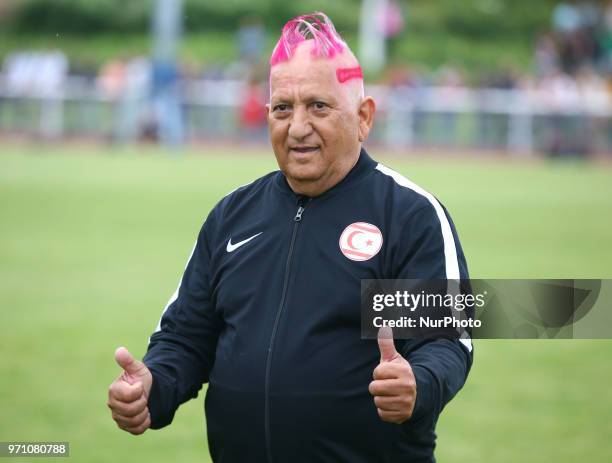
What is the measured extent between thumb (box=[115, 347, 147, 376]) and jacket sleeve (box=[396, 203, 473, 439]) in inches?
33.5

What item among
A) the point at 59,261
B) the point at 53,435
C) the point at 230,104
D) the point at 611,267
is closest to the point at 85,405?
the point at 53,435

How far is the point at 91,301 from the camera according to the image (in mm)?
11211

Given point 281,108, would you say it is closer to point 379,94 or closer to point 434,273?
point 434,273

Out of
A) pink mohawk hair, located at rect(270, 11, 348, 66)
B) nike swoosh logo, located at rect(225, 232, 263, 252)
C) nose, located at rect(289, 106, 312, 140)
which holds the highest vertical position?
pink mohawk hair, located at rect(270, 11, 348, 66)

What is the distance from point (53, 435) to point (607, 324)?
3848mm

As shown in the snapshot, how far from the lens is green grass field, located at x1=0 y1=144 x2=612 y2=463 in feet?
23.2

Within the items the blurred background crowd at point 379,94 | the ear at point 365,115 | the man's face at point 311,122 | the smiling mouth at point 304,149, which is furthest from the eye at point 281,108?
the blurred background crowd at point 379,94

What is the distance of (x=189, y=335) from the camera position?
3.98m

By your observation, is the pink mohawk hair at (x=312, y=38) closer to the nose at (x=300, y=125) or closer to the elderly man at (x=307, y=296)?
the elderly man at (x=307, y=296)

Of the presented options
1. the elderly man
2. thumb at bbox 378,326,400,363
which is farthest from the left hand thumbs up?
the elderly man

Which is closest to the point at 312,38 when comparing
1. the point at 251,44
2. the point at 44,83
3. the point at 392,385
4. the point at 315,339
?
the point at 315,339

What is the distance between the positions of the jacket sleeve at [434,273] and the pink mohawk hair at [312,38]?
64 centimetres

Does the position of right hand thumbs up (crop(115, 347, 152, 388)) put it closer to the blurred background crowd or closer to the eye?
the eye

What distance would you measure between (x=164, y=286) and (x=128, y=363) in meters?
8.28
